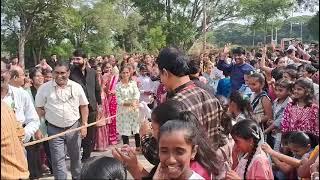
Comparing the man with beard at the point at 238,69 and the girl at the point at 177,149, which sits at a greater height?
the girl at the point at 177,149

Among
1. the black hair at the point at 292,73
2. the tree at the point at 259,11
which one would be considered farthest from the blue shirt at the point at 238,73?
the tree at the point at 259,11

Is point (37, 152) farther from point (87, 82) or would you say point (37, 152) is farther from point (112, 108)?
point (112, 108)

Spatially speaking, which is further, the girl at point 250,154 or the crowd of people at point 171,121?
the girl at point 250,154

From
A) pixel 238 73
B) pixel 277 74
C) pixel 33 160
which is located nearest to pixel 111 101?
pixel 238 73

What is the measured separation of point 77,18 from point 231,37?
12241 millimetres

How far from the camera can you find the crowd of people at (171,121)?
8.38 feet

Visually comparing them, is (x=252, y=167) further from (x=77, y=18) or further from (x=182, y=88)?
(x=77, y=18)

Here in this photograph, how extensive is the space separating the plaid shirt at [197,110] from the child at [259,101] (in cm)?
228

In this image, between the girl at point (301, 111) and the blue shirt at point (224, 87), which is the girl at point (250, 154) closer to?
the girl at point (301, 111)

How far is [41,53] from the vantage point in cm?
3209

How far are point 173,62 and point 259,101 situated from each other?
2673 mm

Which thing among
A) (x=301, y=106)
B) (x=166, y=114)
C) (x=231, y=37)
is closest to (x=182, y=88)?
(x=166, y=114)

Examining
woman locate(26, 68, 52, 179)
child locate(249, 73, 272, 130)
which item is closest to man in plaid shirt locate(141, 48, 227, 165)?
child locate(249, 73, 272, 130)

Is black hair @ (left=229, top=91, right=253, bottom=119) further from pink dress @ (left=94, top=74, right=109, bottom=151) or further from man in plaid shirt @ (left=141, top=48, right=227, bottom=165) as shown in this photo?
pink dress @ (left=94, top=74, right=109, bottom=151)
